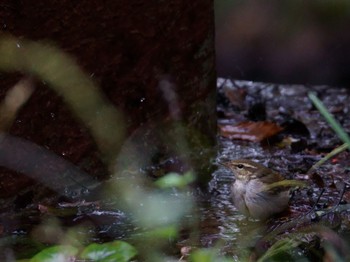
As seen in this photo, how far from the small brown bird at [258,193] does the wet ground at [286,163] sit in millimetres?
57

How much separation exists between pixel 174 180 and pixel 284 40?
214 inches

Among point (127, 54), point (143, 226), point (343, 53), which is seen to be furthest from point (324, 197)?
point (343, 53)

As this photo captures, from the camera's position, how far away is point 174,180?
15.5 feet

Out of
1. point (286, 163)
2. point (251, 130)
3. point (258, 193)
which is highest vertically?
point (251, 130)

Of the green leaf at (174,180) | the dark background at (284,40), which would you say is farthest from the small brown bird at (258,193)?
the dark background at (284,40)

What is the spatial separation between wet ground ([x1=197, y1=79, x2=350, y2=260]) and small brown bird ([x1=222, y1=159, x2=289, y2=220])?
57 mm

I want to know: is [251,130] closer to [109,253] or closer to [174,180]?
[174,180]

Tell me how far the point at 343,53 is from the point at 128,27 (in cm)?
513

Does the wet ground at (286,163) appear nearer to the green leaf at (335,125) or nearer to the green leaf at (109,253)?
the green leaf at (335,125)

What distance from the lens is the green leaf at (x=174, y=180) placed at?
A: 4.73 meters

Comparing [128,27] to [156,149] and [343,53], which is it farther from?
[343,53]

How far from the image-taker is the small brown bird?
14.8 feet

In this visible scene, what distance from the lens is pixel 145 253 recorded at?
393 cm

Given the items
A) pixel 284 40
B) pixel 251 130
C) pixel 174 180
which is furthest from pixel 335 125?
pixel 284 40
